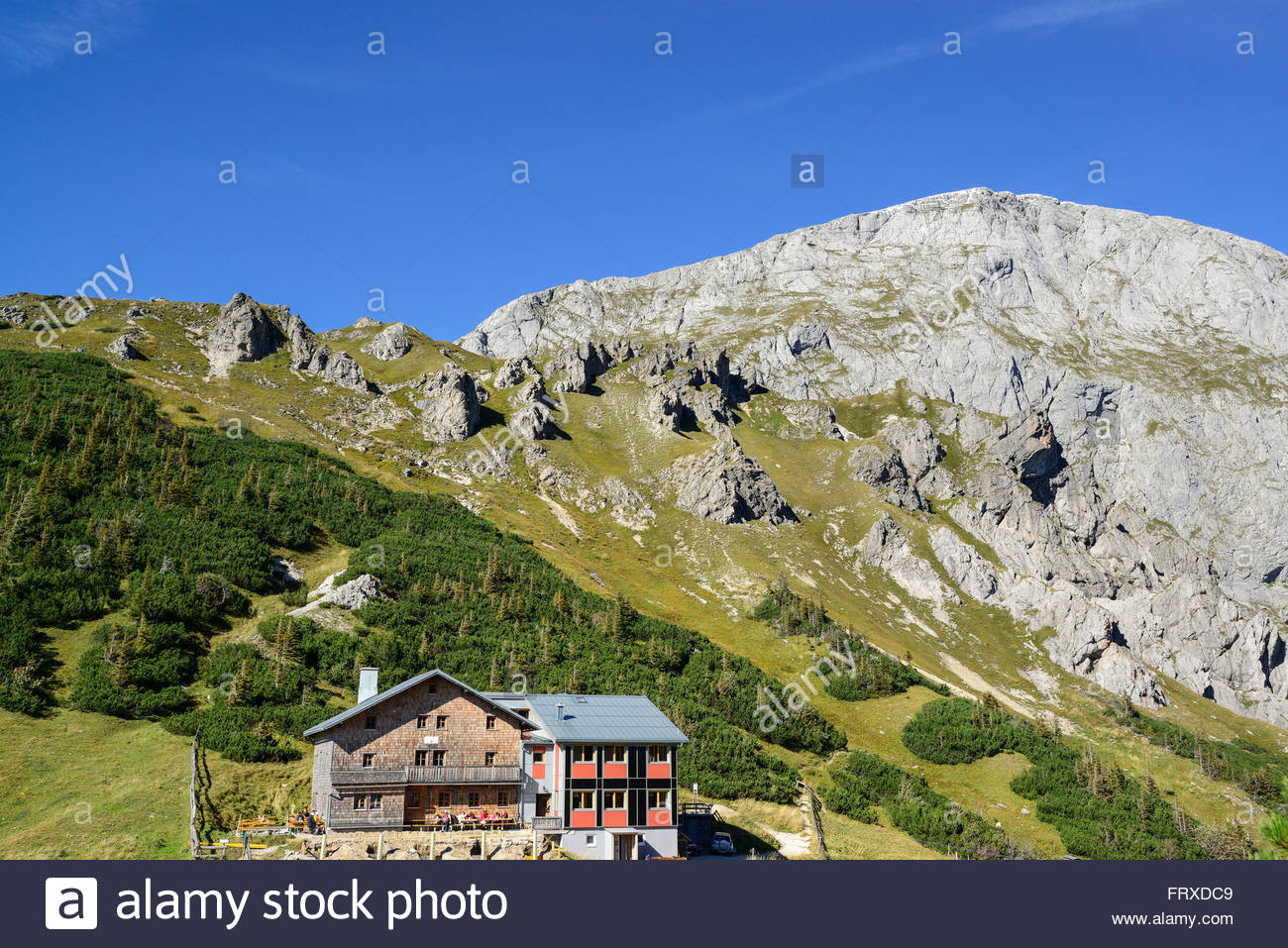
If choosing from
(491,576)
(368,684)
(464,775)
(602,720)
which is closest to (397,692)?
(368,684)

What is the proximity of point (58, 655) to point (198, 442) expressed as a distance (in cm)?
6984

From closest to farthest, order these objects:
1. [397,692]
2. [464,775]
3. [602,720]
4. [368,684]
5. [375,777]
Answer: [375,777]
[464,775]
[397,692]
[368,684]
[602,720]

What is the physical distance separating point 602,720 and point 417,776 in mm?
14001

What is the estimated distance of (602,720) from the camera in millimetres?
63281

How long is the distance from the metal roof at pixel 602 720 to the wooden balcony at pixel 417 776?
476 cm

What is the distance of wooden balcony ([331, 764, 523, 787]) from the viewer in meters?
54.0

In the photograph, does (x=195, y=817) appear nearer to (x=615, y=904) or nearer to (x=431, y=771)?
(x=431, y=771)

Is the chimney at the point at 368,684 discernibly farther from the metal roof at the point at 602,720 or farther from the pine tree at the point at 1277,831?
the pine tree at the point at 1277,831

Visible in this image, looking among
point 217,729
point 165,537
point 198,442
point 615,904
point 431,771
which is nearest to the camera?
point 615,904

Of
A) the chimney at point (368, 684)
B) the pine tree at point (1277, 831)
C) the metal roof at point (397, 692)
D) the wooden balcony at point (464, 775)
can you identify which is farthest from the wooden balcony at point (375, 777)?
the pine tree at point (1277, 831)

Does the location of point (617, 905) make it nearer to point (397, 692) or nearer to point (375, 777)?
point (375, 777)

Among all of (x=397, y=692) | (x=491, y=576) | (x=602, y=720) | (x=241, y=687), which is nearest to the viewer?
(x=397, y=692)

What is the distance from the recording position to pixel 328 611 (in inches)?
3824

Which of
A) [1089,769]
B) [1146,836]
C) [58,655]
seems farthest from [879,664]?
[58,655]
